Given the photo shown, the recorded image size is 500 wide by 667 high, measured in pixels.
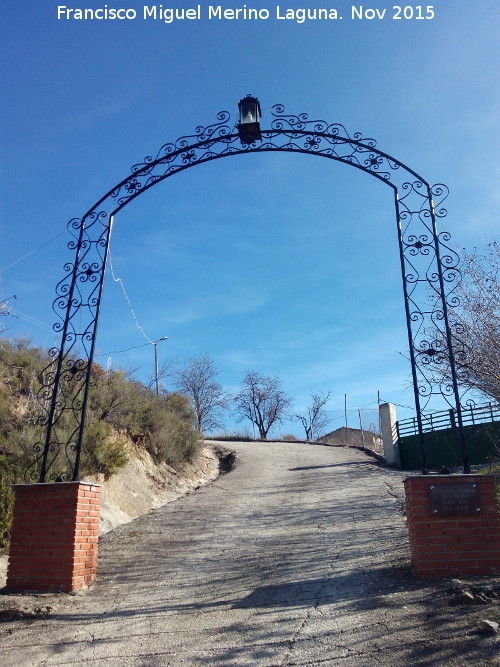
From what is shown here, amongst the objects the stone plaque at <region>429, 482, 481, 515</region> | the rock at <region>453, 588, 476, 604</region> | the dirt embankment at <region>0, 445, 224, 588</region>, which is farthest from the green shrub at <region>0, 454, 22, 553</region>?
the rock at <region>453, 588, 476, 604</region>

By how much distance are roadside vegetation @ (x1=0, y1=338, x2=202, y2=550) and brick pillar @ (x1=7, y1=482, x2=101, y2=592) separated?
1411 mm

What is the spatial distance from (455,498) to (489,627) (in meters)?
1.62

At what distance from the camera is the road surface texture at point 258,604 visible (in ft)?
13.2

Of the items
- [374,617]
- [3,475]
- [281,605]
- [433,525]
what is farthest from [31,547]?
[433,525]

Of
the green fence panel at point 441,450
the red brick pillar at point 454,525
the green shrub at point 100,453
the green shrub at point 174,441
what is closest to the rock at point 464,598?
the red brick pillar at point 454,525

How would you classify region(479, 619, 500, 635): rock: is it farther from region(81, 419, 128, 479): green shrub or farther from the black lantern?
region(81, 419, 128, 479): green shrub

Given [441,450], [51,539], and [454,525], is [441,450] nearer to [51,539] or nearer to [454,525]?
[454,525]

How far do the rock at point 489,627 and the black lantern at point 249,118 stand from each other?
6242 mm

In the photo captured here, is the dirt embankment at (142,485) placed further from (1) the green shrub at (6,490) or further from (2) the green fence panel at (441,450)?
(2) the green fence panel at (441,450)

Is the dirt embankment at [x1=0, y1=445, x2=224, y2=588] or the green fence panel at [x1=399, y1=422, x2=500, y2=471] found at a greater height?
the green fence panel at [x1=399, y1=422, x2=500, y2=471]

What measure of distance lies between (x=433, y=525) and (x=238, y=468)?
10775 mm

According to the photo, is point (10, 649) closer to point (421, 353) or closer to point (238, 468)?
point (421, 353)

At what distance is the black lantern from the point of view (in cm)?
738

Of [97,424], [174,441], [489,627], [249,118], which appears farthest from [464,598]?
[174,441]
